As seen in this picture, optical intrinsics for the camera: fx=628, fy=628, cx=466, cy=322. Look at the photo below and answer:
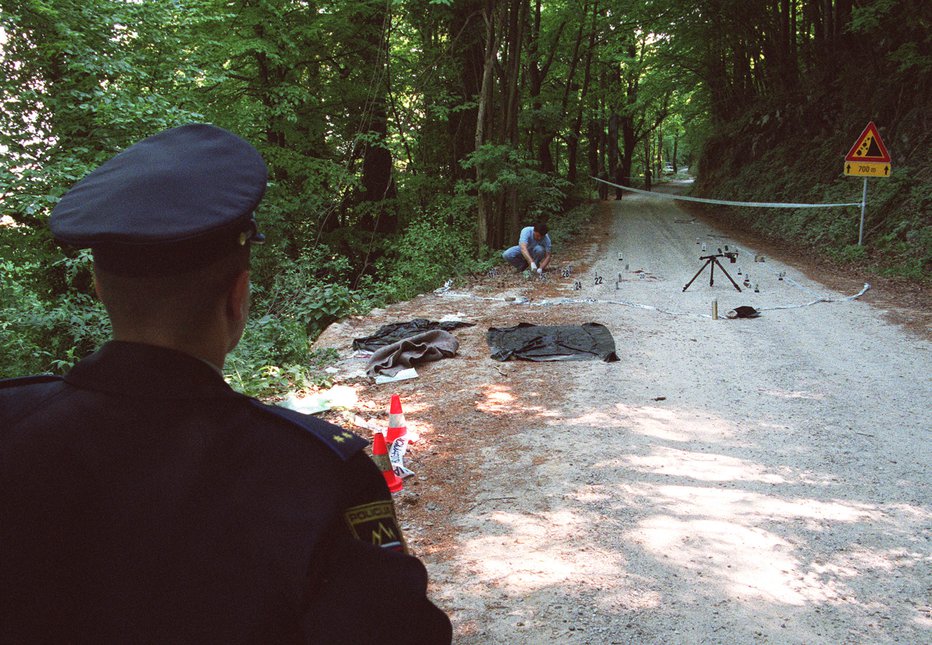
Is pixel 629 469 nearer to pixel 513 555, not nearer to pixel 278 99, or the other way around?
pixel 513 555

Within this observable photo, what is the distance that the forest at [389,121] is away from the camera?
881 centimetres

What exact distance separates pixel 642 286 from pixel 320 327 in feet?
20.8

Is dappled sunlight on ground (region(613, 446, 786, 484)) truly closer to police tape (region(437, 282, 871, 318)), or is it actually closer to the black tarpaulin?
the black tarpaulin

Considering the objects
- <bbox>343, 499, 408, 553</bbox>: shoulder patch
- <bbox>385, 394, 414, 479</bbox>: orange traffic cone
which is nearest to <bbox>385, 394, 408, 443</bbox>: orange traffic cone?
<bbox>385, 394, 414, 479</bbox>: orange traffic cone

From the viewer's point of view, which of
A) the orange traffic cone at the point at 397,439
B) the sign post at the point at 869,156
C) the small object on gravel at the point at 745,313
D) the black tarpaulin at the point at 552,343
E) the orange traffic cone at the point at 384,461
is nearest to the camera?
the orange traffic cone at the point at 384,461

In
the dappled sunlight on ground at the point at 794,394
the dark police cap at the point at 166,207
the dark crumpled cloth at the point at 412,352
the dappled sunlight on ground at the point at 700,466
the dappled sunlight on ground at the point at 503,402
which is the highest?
the dark police cap at the point at 166,207

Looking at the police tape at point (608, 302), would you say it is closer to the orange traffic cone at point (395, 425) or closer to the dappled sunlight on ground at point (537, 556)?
the orange traffic cone at point (395, 425)

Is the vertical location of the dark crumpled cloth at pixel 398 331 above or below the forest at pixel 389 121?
below

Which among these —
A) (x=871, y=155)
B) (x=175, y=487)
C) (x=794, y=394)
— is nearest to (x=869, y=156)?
(x=871, y=155)

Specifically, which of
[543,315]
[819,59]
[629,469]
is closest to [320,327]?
[543,315]

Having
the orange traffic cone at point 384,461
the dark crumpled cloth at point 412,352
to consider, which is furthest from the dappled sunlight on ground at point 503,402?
the orange traffic cone at point 384,461

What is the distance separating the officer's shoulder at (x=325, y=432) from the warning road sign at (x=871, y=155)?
14764 mm

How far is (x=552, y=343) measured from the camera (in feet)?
27.3

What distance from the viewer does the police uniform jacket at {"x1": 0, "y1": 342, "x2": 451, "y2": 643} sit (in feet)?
3.19
